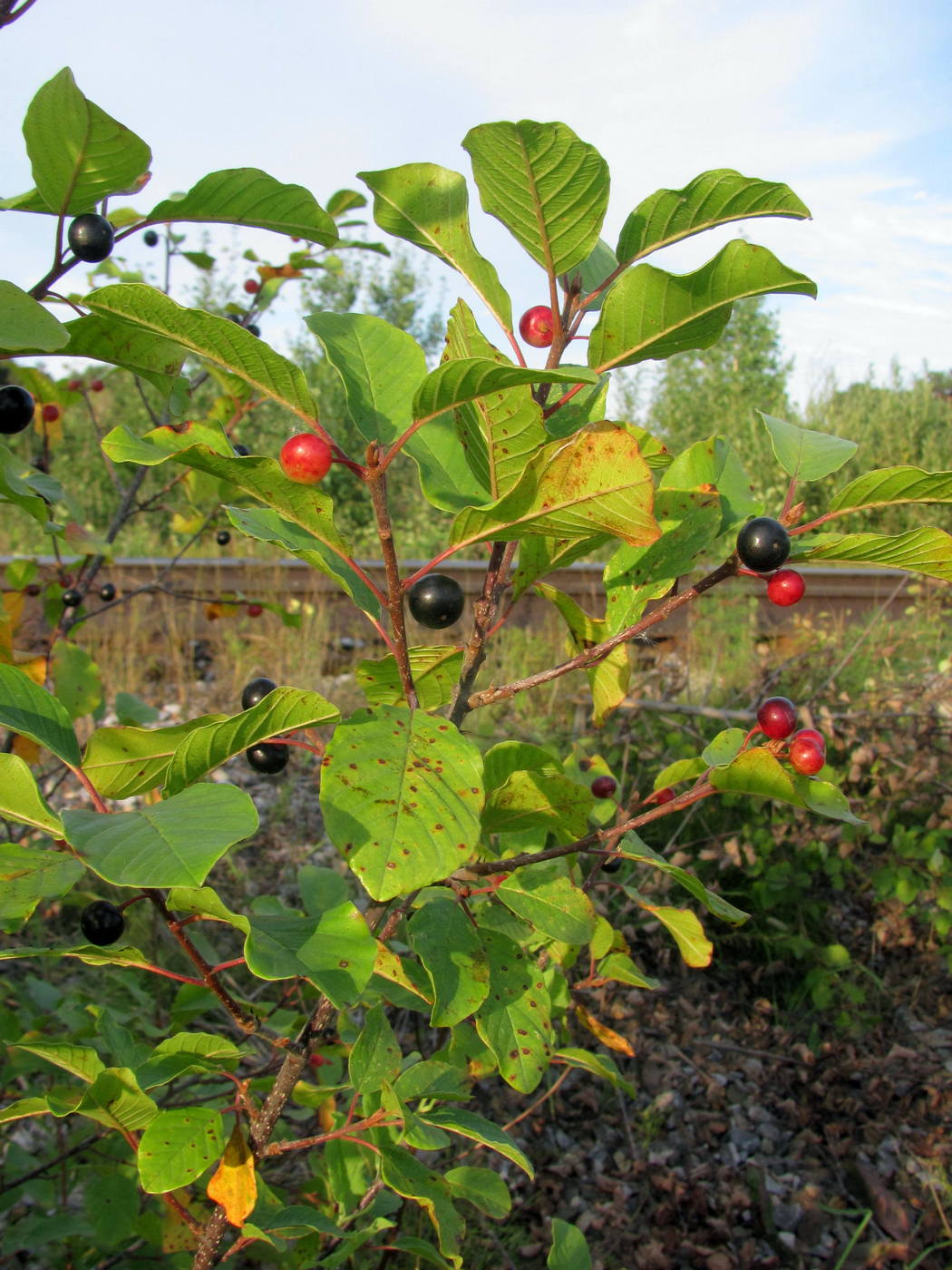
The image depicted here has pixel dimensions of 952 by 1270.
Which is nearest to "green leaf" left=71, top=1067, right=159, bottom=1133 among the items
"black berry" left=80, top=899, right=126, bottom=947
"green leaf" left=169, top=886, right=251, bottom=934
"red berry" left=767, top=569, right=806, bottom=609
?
"black berry" left=80, top=899, right=126, bottom=947

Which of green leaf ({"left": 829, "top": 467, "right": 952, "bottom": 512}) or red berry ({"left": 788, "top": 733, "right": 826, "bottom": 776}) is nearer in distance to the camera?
green leaf ({"left": 829, "top": 467, "right": 952, "bottom": 512})

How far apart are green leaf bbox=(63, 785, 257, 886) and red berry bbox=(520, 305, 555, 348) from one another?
1.67 feet

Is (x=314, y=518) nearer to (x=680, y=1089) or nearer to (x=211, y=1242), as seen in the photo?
(x=211, y=1242)

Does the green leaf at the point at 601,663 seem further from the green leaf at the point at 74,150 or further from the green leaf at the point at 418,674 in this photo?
the green leaf at the point at 74,150

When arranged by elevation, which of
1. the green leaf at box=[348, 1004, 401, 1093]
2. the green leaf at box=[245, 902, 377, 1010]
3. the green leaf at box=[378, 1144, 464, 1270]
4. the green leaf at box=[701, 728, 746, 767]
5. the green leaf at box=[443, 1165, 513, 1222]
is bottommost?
the green leaf at box=[443, 1165, 513, 1222]

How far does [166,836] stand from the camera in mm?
640

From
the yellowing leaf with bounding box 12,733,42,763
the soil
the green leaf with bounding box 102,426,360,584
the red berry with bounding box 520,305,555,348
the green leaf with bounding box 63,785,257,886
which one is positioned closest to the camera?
the green leaf with bounding box 63,785,257,886

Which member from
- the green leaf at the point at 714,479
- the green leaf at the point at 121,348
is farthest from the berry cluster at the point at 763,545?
the green leaf at the point at 121,348

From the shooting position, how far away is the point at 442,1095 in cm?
105

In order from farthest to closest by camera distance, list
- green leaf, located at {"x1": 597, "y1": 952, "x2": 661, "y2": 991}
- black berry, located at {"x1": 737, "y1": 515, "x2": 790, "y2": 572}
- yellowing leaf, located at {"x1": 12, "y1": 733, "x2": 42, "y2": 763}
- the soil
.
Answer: the soil, yellowing leaf, located at {"x1": 12, "y1": 733, "x2": 42, "y2": 763}, green leaf, located at {"x1": 597, "y1": 952, "x2": 661, "y2": 991}, black berry, located at {"x1": 737, "y1": 515, "x2": 790, "y2": 572}

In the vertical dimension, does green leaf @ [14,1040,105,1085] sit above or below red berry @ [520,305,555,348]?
below

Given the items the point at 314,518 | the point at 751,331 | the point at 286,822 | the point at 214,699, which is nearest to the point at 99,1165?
the point at 314,518

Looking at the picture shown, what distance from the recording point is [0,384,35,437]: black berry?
120 centimetres

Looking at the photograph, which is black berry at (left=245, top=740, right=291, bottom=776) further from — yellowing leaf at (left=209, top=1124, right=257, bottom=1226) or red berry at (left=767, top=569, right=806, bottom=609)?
red berry at (left=767, top=569, right=806, bottom=609)
